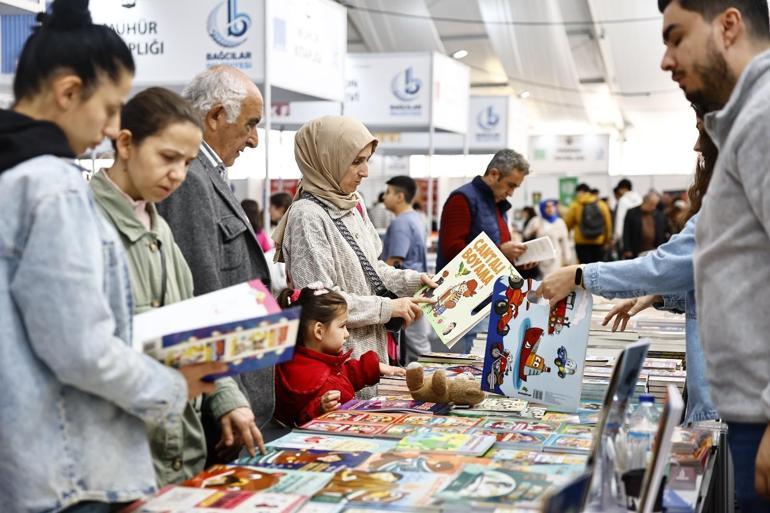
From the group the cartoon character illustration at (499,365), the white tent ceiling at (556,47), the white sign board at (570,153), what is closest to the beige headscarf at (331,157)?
the cartoon character illustration at (499,365)

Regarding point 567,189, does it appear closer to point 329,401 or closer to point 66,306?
point 329,401

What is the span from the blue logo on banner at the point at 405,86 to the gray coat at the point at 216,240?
18.8 ft

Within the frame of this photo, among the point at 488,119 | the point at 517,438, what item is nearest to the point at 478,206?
the point at 517,438

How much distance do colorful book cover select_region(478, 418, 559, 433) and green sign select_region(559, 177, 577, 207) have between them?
1514 centimetres

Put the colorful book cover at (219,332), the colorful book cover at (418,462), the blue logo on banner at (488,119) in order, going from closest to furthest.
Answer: the colorful book cover at (219,332) < the colorful book cover at (418,462) < the blue logo on banner at (488,119)

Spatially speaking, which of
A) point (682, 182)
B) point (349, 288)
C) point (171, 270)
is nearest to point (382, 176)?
point (682, 182)

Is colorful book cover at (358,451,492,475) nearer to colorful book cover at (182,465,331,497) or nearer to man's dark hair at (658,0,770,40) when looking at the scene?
colorful book cover at (182,465,331,497)

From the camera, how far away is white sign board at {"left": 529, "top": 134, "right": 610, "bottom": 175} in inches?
667

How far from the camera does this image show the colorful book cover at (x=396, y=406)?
87.4 inches

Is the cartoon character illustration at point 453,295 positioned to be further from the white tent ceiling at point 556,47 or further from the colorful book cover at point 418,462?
the white tent ceiling at point 556,47

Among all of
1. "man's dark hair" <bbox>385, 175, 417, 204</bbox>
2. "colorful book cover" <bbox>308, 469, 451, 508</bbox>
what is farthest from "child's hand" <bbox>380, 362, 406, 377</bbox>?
"man's dark hair" <bbox>385, 175, 417, 204</bbox>

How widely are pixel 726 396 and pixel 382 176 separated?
1447cm

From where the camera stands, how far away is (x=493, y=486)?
59.8 inches

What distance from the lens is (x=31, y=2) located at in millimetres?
2615
